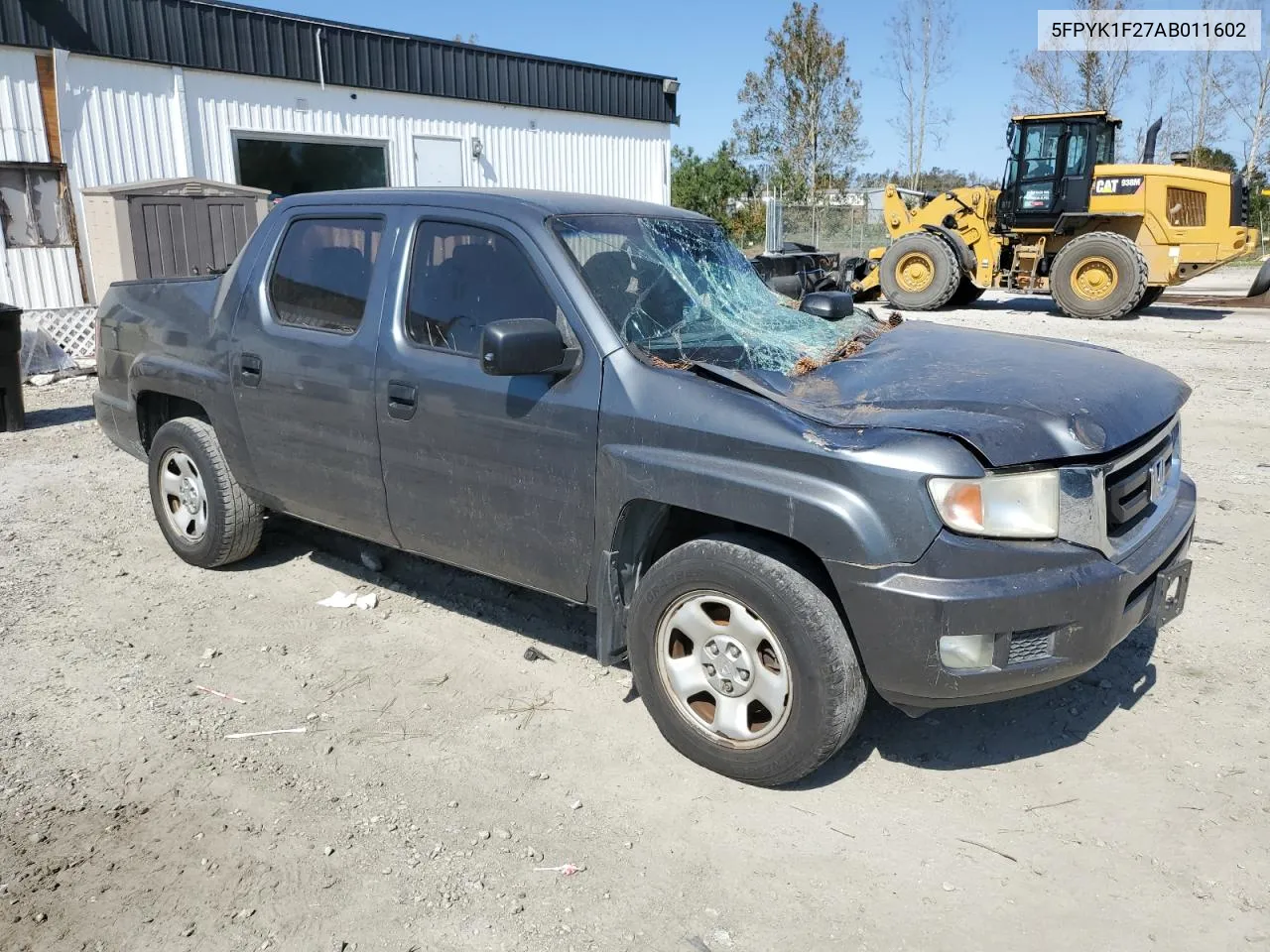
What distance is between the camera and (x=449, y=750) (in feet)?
11.7

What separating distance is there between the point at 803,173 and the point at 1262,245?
15.2 metres

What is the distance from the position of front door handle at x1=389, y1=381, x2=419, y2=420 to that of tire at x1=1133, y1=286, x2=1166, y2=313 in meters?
15.7

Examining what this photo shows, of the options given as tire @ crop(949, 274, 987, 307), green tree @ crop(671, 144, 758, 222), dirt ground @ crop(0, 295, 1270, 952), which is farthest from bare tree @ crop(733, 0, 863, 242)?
dirt ground @ crop(0, 295, 1270, 952)

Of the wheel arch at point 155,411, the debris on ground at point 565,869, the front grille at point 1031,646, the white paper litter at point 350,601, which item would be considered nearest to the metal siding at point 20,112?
the wheel arch at point 155,411

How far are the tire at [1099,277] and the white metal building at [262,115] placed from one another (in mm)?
10113

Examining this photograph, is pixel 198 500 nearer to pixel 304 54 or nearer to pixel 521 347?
pixel 521 347

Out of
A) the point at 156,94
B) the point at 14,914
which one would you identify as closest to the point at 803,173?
the point at 156,94

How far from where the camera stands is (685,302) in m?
3.89

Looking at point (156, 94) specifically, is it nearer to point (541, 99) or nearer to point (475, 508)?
point (541, 99)

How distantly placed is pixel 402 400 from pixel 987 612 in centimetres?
233

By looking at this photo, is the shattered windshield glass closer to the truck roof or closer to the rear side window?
the truck roof

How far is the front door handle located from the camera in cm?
389

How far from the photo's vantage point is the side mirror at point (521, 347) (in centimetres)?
328

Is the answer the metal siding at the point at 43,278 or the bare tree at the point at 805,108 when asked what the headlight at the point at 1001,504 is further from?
the bare tree at the point at 805,108
